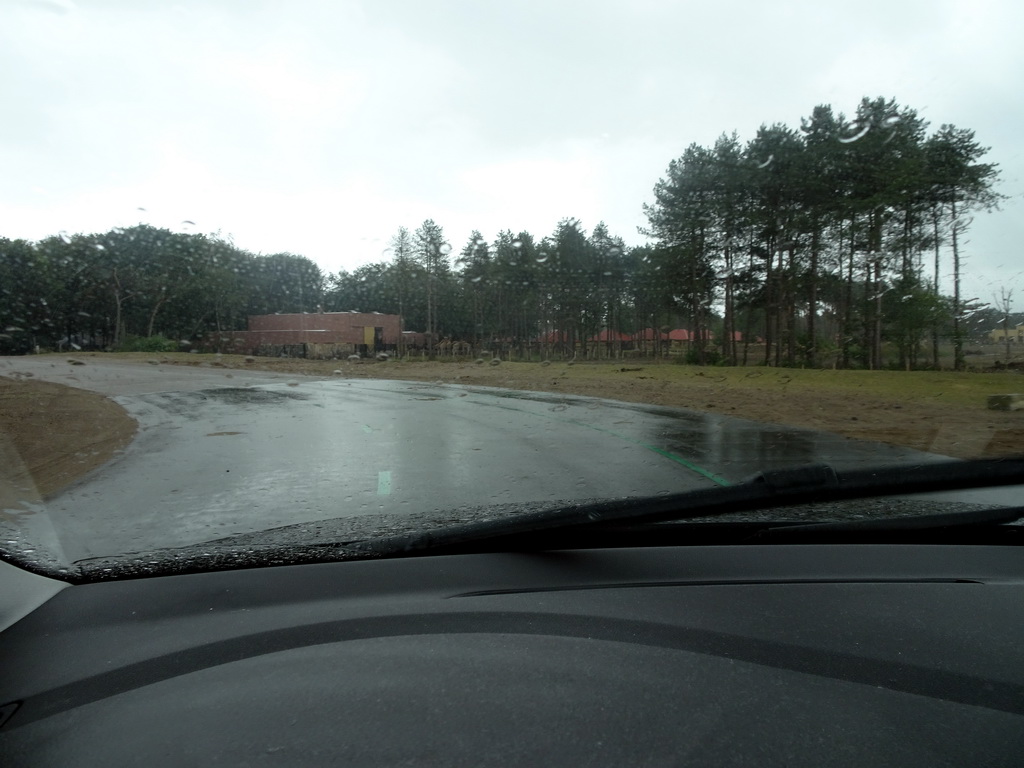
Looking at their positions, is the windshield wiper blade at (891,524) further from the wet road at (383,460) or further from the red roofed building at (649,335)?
the red roofed building at (649,335)

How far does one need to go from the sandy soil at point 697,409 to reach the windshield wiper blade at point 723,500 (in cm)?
196

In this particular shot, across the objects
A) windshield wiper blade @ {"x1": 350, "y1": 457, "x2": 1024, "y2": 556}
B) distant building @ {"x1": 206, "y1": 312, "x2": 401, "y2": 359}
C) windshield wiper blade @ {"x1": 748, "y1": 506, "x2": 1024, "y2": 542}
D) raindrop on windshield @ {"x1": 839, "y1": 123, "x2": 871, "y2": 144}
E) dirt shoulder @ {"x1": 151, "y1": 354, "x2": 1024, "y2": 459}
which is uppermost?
raindrop on windshield @ {"x1": 839, "y1": 123, "x2": 871, "y2": 144}

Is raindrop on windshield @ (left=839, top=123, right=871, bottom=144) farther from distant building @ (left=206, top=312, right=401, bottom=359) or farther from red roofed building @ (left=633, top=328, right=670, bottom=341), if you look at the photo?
red roofed building @ (left=633, top=328, right=670, bottom=341)

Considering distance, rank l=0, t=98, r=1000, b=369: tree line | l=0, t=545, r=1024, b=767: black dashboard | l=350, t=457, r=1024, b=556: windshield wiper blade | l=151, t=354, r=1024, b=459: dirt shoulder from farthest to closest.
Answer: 1. l=0, t=98, r=1000, b=369: tree line
2. l=151, t=354, r=1024, b=459: dirt shoulder
3. l=350, t=457, r=1024, b=556: windshield wiper blade
4. l=0, t=545, r=1024, b=767: black dashboard

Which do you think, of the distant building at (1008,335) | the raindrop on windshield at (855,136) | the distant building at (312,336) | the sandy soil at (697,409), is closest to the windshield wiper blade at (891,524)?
the sandy soil at (697,409)

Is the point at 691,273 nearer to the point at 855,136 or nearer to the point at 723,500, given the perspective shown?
the point at 855,136

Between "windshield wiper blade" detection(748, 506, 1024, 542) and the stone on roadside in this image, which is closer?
"windshield wiper blade" detection(748, 506, 1024, 542)

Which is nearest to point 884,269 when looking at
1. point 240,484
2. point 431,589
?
point 240,484

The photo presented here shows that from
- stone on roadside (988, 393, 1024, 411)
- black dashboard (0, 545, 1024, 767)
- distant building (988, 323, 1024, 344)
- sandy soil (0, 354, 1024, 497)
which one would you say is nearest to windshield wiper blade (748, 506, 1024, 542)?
black dashboard (0, 545, 1024, 767)

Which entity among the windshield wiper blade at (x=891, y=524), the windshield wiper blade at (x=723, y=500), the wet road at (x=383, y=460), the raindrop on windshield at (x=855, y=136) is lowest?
the wet road at (x=383, y=460)

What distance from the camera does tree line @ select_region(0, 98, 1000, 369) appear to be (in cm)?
2462

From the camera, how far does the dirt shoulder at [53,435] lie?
8016 millimetres

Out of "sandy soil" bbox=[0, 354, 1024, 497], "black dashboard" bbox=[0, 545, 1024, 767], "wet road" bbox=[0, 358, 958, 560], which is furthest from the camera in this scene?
→ "sandy soil" bbox=[0, 354, 1024, 497]

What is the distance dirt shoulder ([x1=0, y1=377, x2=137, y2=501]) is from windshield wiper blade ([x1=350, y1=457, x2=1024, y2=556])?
5.15 m
